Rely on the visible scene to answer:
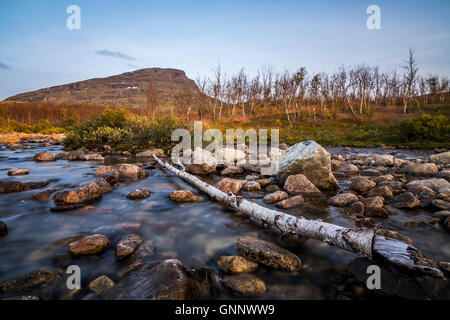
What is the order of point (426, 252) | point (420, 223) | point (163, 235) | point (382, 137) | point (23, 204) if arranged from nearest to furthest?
point (426, 252) < point (163, 235) < point (420, 223) < point (23, 204) < point (382, 137)

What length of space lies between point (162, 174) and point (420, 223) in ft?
29.3

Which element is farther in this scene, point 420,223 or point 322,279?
point 420,223

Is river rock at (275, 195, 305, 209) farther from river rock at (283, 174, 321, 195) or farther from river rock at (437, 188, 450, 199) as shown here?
river rock at (437, 188, 450, 199)

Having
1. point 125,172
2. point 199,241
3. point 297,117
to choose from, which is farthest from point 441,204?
point 297,117

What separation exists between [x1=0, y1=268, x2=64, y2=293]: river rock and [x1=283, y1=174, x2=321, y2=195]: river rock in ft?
19.6

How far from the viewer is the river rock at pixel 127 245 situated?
342 centimetres

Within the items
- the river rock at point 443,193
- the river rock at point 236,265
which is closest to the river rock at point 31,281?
the river rock at point 236,265

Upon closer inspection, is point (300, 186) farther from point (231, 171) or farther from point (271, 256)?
point (271, 256)

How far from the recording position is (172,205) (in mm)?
6004

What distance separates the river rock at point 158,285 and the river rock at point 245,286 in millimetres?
413

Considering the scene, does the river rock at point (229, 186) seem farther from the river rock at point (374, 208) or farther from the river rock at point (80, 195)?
the river rock at point (80, 195)
